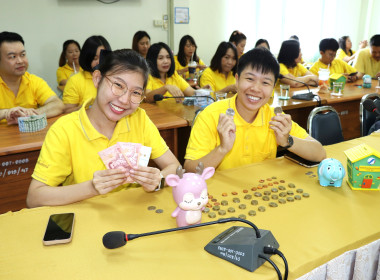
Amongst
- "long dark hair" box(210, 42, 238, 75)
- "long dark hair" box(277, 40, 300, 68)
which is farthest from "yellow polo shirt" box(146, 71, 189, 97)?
"long dark hair" box(277, 40, 300, 68)

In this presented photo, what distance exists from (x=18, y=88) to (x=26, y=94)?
0.26ft

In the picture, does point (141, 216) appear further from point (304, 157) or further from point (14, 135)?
point (14, 135)

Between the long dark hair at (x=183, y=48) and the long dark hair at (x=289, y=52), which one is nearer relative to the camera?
the long dark hair at (x=289, y=52)

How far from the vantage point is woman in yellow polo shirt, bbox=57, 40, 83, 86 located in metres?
4.70

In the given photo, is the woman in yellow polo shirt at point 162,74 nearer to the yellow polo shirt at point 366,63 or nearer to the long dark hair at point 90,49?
the long dark hair at point 90,49

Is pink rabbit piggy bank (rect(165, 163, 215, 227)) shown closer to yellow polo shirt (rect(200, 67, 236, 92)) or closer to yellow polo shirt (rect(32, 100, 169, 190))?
yellow polo shirt (rect(32, 100, 169, 190))

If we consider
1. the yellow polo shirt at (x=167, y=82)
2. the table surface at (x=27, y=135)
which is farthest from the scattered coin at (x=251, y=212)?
the yellow polo shirt at (x=167, y=82)

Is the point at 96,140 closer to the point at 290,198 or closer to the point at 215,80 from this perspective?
the point at 290,198

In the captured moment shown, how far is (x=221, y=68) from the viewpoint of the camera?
399 centimetres

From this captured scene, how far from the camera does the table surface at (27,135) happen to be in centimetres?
198

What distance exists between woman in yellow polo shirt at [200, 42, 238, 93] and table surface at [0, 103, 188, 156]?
56.3 inches

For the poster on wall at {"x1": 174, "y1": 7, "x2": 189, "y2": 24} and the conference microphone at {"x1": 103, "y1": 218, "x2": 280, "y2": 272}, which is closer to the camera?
the conference microphone at {"x1": 103, "y1": 218, "x2": 280, "y2": 272}

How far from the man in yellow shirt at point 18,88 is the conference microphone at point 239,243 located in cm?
180

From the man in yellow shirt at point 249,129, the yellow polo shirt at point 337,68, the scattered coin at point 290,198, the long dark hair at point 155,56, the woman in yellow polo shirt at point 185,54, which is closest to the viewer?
the scattered coin at point 290,198
